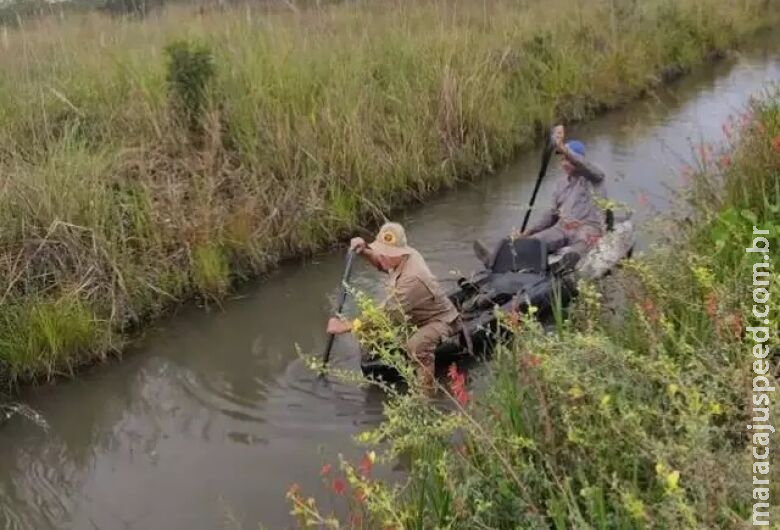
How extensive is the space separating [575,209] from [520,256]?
1.15m

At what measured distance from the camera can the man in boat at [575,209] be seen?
7.81 m

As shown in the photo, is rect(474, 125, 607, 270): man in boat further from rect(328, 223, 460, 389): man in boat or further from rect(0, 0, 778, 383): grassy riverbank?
rect(0, 0, 778, 383): grassy riverbank

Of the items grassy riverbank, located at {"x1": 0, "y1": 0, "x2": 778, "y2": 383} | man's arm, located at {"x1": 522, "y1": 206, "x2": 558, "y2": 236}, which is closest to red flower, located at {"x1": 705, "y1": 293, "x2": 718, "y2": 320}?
man's arm, located at {"x1": 522, "y1": 206, "x2": 558, "y2": 236}

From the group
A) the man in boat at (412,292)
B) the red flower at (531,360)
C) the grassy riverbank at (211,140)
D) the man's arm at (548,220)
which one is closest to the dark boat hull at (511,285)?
the man in boat at (412,292)

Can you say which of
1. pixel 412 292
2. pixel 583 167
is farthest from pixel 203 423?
pixel 583 167

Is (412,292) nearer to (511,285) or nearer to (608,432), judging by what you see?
(511,285)

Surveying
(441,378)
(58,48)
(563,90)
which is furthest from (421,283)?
(563,90)

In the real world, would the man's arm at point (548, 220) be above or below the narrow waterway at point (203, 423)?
above

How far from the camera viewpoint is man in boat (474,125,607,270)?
7.81m

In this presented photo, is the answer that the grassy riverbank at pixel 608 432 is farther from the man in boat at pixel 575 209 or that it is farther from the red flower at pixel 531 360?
the man in boat at pixel 575 209

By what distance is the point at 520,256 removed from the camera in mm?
7266

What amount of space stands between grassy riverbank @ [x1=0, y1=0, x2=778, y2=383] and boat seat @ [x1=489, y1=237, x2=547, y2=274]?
2099 millimetres

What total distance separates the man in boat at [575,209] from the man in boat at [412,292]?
1571 millimetres

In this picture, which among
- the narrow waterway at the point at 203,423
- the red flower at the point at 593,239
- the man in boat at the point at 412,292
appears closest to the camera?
the narrow waterway at the point at 203,423
